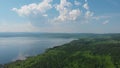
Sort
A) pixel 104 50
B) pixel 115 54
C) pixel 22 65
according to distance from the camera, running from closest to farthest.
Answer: pixel 22 65 < pixel 115 54 < pixel 104 50

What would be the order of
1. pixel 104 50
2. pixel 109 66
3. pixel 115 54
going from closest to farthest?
pixel 109 66 → pixel 115 54 → pixel 104 50

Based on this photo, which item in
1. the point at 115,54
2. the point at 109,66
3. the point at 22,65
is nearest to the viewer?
the point at 109,66

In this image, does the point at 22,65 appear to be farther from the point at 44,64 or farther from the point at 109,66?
the point at 109,66

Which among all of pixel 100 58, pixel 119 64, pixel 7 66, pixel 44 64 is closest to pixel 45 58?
pixel 44 64

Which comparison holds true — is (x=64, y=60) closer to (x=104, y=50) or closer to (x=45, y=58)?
(x=45, y=58)

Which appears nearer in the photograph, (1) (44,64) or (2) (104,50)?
(1) (44,64)

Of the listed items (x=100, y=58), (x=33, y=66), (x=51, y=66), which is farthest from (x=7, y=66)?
(x=100, y=58)

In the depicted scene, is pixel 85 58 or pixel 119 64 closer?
pixel 119 64

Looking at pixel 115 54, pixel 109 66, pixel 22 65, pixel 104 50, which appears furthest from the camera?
pixel 104 50
